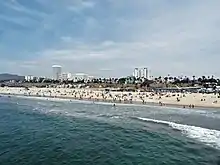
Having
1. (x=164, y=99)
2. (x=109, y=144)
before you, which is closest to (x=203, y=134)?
(x=109, y=144)

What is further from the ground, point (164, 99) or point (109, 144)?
point (164, 99)

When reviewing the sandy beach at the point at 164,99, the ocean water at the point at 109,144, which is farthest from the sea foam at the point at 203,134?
the sandy beach at the point at 164,99

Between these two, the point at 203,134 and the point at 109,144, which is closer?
the point at 109,144

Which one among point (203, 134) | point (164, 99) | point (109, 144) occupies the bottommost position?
point (109, 144)

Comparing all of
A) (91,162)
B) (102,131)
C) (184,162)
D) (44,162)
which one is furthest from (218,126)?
(44,162)

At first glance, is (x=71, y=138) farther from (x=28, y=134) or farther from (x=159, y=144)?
(x=159, y=144)

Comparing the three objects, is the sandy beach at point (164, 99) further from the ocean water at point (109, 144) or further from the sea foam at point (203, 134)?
the ocean water at point (109, 144)

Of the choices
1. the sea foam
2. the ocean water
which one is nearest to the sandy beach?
the sea foam

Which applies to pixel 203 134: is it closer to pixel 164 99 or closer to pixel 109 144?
pixel 109 144

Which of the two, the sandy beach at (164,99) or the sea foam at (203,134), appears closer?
the sea foam at (203,134)

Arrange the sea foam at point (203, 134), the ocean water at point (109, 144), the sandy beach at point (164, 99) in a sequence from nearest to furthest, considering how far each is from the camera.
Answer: the ocean water at point (109, 144) → the sea foam at point (203, 134) → the sandy beach at point (164, 99)

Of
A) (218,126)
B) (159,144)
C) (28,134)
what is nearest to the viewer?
(159,144)
